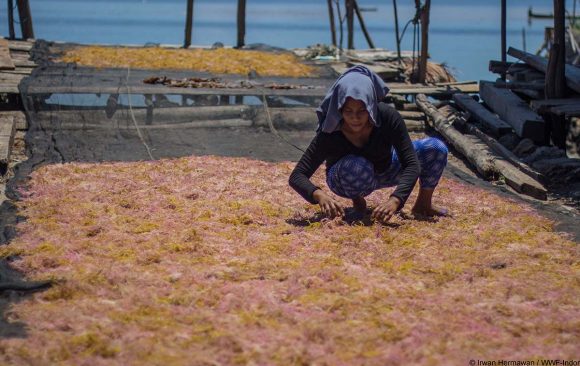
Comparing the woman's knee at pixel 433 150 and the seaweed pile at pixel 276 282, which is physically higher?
the woman's knee at pixel 433 150

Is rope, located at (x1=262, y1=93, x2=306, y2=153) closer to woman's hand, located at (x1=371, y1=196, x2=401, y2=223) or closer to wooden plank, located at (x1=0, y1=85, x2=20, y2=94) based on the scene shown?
wooden plank, located at (x1=0, y1=85, x2=20, y2=94)

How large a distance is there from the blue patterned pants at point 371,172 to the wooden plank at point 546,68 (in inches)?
150

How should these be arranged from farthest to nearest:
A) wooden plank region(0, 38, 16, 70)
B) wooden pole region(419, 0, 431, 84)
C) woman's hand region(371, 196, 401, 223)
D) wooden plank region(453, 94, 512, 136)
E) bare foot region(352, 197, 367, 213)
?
wooden pole region(419, 0, 431, 84)
wooden plank region(0, 38, 16, 70)
wooden plank region(453, 94, 512, 136)
bare foot region(352, 197, 367, 213)
woman's hand region(371, 196, 401, 223)

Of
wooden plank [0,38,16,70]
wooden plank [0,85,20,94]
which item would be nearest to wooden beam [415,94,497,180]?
wooden plank [0,85,20,94]

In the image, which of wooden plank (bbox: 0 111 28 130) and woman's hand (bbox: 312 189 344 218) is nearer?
woman's hand (bbox: 312 189 344 218)

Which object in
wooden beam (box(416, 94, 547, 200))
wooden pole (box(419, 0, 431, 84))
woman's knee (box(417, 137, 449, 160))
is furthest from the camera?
wooden pole (box(419, 0, 431, 84))

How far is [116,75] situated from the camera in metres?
9.94

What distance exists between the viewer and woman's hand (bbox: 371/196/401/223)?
4484mm

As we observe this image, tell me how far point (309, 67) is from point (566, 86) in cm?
434

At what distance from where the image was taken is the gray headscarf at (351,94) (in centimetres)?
434

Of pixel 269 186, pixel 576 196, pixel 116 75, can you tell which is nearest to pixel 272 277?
pixel 269 186

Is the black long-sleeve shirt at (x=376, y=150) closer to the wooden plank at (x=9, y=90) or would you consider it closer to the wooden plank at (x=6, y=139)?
the wooden plank at (x=6, y=139)

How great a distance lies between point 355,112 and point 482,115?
5.08 metres

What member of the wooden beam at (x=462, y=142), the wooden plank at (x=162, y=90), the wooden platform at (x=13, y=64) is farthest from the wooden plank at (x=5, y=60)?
the wooden beam at (x=462, y=142)
